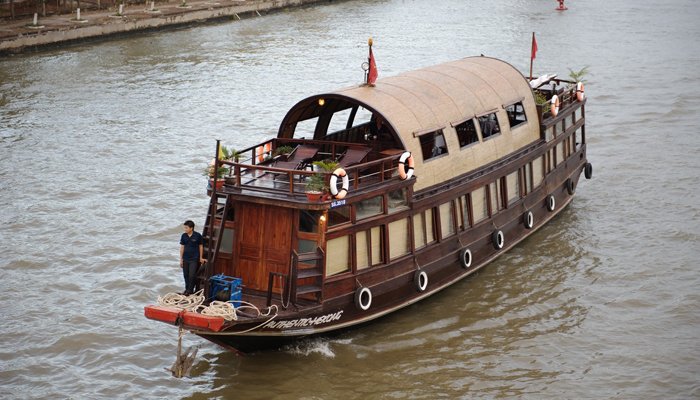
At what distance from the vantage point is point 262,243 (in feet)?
56.0

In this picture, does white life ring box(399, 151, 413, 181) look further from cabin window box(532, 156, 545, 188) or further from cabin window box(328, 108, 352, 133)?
cabin window box(328, 108, 352, 133)

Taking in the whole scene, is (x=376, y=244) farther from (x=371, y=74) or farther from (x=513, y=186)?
(x=513, y=186)

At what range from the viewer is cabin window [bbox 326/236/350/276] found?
16984mm

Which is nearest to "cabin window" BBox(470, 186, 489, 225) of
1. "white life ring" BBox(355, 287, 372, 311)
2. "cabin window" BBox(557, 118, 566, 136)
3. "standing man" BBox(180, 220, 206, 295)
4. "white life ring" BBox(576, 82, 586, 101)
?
"white life ring" BBox(355, 287, 372, 311)

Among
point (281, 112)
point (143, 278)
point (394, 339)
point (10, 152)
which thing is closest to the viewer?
point (394, 339)

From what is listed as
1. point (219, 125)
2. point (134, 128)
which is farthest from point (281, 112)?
point (134, 128)

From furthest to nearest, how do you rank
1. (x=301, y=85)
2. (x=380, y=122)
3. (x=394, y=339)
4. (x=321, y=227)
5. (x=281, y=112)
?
(x=301, y=85) → (x=281, y=112) → (x=380, y=122) → (x=394, y=339) → (x=321, y=227)

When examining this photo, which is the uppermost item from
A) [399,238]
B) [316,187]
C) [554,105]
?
[554,105]

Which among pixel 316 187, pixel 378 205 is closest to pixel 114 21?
pixel 378 205

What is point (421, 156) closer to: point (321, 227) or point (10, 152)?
point (321, 227)

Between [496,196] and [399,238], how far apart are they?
11.8 ft

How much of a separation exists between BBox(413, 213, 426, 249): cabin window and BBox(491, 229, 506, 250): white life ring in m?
2.49

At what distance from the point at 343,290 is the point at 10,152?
17.4 metres

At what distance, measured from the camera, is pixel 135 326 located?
19.1 metres
